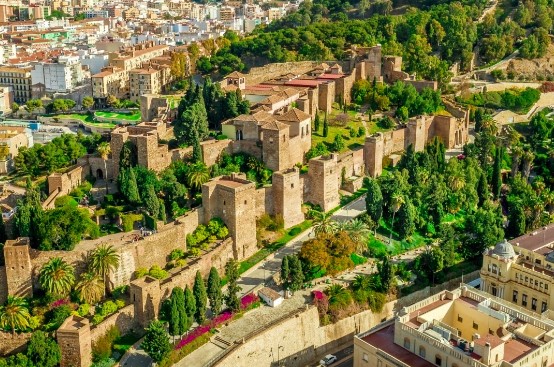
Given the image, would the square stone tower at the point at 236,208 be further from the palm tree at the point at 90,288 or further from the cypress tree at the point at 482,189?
the cypress tree at the point at 482,189

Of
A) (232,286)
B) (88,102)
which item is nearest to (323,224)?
(232,286)

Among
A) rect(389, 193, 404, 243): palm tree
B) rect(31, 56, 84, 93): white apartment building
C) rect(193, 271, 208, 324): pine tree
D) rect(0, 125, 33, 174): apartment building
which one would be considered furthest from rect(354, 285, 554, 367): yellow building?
rect(31, 56, 84, 93): white apartment building

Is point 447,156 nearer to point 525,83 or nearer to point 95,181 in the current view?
point 525,83

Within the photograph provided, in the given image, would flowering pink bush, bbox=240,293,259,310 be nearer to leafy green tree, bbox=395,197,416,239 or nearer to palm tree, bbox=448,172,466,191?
leafy green tree, bbox=395,197,416,239

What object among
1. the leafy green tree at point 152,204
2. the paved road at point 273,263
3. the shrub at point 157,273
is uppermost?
the leafy green tree at point 152,204

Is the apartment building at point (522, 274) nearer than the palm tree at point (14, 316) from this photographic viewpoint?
No

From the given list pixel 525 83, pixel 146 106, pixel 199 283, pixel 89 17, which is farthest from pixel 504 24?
pixel 89 17

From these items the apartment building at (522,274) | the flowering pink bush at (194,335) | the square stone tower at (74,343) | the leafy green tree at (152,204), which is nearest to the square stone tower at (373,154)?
the apartment building at (522,274)

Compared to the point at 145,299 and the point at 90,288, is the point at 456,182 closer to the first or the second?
the point at 145,299
